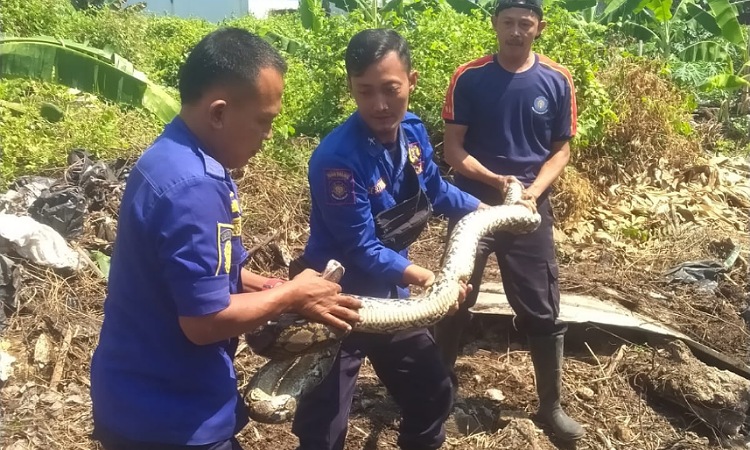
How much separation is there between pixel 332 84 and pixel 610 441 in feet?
16.4

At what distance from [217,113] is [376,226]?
1025 mm

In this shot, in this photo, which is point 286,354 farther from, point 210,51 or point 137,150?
point 137,150

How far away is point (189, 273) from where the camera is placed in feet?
5.70

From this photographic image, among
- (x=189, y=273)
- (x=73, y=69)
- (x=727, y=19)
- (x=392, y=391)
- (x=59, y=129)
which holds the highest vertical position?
(x=727, y=19)

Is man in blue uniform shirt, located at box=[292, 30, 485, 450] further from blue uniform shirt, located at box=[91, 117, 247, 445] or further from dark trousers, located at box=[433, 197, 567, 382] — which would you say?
dark trousers, located at box=[433, 197, 567, 382]

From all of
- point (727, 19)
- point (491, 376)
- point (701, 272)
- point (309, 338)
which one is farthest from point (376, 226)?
point (727, 19)

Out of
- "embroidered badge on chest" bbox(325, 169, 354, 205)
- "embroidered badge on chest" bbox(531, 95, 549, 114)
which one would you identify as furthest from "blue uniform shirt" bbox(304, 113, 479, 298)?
"embroidered badge on chest" bbox(531, 95, 549, 114)

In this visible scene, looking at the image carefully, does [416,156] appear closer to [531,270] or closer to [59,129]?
[531,270]

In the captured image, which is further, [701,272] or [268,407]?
[701,272]

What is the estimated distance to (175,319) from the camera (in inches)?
74.4

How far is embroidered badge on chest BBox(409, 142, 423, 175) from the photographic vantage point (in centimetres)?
288

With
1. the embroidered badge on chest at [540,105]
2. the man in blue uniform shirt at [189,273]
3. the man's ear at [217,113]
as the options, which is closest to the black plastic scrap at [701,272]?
the embroidered badge on chest at [540,105]

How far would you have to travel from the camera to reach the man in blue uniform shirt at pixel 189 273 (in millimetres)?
1761

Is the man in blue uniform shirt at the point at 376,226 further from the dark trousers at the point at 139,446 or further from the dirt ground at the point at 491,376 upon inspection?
the dirt ground at the point at 491,376
